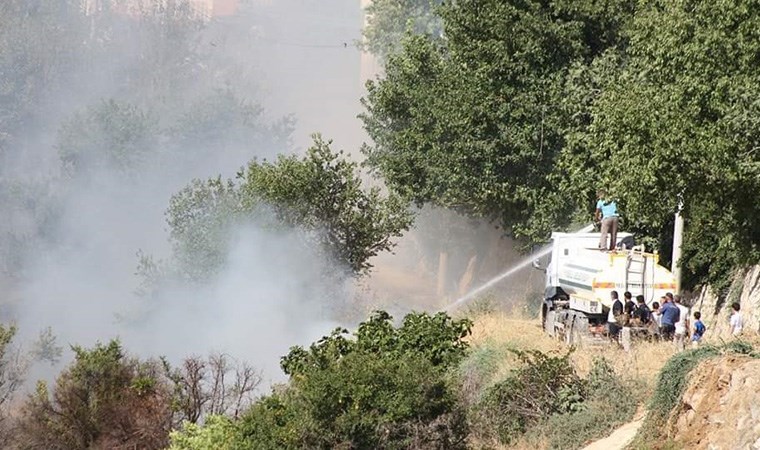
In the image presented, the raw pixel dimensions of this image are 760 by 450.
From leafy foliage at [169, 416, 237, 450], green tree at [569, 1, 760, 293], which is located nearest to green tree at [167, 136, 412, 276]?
green tree at [569, 1, 760, 293]

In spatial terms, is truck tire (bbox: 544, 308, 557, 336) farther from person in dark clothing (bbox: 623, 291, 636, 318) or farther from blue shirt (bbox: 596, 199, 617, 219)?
person in dark clothing (bbox: 623, 291, 636, 318)

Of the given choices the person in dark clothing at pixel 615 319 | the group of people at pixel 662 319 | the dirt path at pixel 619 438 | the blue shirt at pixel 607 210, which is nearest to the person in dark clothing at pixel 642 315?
the group of people at pixel 662 319

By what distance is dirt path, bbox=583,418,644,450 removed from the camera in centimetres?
2134

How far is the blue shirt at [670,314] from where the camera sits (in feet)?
86.9

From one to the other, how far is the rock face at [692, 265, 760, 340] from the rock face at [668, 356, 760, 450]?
6908mm

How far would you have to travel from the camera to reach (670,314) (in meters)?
26.5

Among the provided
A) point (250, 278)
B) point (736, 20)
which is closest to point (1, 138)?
point (250, 278)

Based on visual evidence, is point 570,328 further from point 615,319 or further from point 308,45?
point 308,45

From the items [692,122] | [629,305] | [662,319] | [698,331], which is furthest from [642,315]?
[692,122]

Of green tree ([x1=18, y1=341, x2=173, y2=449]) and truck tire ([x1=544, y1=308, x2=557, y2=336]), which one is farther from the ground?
truck tire ([x1=544, y1=308, x2=557, y2=336])

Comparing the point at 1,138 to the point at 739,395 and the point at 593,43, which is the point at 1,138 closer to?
the point at 593,43

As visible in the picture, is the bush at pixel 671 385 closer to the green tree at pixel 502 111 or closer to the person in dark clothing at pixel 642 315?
the person in dark clothing at pixel 642 315

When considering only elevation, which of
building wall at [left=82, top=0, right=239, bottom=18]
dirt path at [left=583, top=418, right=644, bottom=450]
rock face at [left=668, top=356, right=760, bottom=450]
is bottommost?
dirt path at [left=583, top=418, right=644, bottom=450]

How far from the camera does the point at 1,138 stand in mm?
80125
